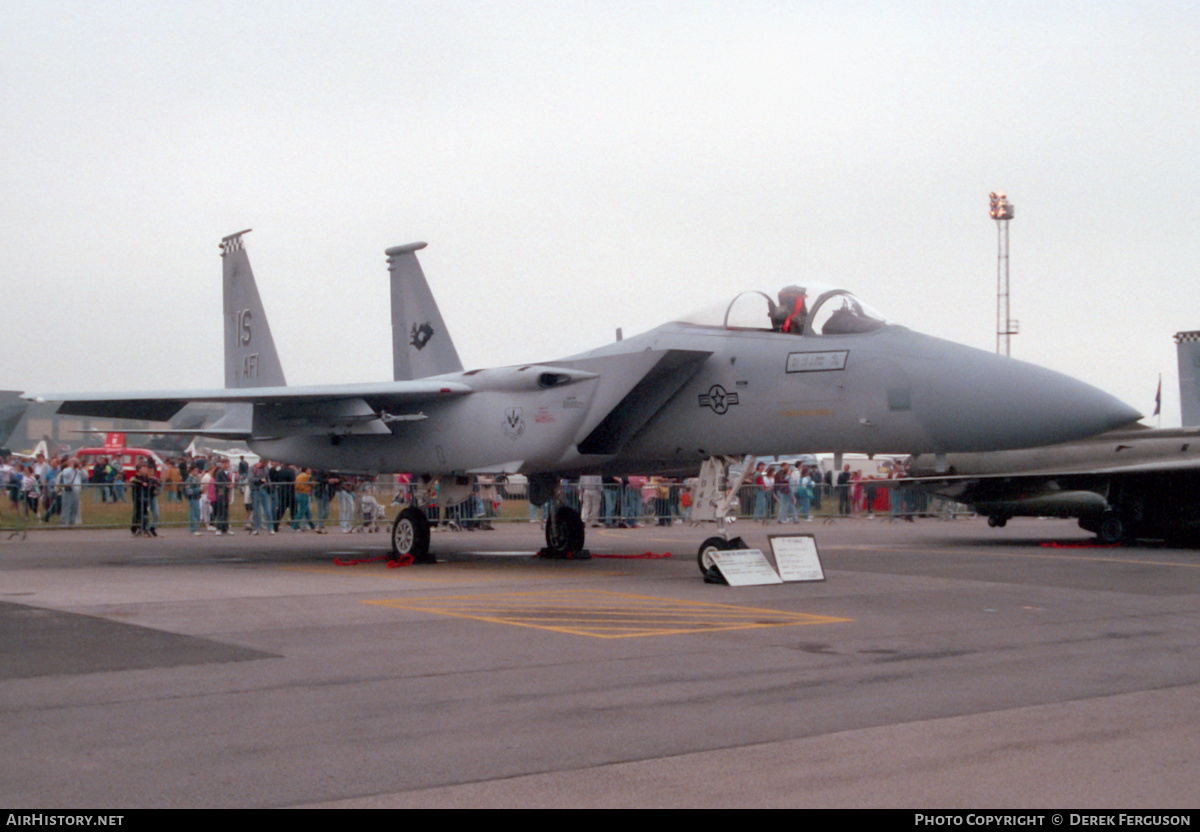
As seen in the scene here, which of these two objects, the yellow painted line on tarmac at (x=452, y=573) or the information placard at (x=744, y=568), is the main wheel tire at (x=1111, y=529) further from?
the yellow painted line on tarmac at (x=452, y=573)

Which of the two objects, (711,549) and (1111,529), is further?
(1111,529)

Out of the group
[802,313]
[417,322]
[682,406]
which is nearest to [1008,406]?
[802,313]

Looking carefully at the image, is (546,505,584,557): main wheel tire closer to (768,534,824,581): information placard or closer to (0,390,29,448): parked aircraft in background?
(768,534,824,581): information placard

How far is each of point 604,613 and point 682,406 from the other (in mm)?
3543

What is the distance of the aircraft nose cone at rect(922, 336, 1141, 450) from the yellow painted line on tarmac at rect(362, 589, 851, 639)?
2.56 meters

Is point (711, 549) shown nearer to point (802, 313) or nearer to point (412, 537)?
point (802, 313)

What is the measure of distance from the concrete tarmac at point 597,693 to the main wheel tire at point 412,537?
2.75 m

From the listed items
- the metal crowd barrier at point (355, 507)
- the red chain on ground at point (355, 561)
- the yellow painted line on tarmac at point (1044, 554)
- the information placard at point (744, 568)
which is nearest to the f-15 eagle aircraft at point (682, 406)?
the red chain on ground at point (355, 561)

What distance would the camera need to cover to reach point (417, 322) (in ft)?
61.1

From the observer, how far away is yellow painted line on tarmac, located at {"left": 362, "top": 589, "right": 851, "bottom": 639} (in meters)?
8.72

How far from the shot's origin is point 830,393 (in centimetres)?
1138
